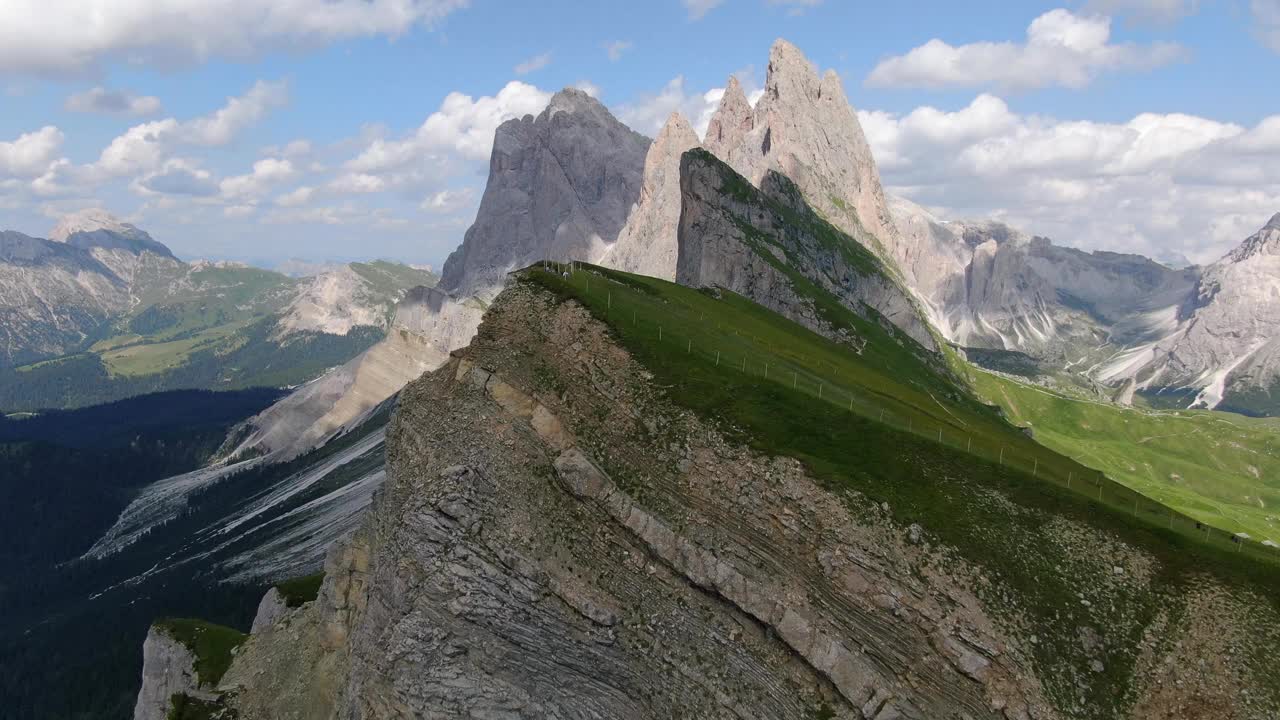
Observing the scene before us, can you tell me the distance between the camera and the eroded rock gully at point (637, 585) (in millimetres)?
36062

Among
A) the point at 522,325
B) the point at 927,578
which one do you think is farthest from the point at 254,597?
the point at 927,578

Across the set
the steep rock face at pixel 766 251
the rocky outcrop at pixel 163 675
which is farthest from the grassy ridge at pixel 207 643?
the steep rock face at pixel 766 251

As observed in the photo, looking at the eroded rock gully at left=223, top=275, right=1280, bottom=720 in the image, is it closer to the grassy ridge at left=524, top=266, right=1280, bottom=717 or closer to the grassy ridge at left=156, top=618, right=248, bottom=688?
the grassy ridge at left=524, top=266, right=1280, bottom=717

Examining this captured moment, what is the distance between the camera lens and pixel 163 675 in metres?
73.2

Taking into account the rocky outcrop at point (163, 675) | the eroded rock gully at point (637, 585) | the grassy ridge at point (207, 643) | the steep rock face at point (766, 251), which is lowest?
the rocky outcrop at point (163, 675)

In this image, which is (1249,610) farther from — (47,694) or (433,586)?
(47,694)

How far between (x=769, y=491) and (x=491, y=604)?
16030mm

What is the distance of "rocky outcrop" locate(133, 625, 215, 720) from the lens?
68062 mm

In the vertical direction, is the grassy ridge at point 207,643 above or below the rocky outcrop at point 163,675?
above

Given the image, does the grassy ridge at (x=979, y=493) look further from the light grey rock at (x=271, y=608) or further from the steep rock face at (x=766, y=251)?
the steep rock face at (x=766, y=251)

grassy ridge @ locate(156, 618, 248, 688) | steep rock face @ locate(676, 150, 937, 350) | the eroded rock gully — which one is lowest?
grassy ridge @ locate(156, 618, 248, 688)

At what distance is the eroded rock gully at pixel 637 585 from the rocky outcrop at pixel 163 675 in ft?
104

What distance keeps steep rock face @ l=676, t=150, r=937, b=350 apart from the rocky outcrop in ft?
276

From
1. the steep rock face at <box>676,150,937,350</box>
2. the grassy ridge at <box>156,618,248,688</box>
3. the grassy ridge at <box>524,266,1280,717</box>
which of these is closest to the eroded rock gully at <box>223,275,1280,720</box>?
the grassy ridge at <box>524,266,1280,717</box>
